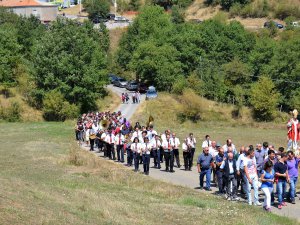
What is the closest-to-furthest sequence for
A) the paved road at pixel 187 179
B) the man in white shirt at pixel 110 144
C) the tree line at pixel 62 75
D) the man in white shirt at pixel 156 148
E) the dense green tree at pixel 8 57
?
1. the paved road at pixel 187 179
2. the man in white shirt at pixel 156 148
3. the man in white shirt at pixel 110 144
4. the tree line at pixel 62 75
5. the dense green tree at pixel 8 57

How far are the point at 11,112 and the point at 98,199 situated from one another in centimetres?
5049

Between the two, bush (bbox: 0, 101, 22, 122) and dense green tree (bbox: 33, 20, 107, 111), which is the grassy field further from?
dense green tree (bbox: 33, 20, 107, 111)

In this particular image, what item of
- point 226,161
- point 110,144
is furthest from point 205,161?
point 110,144

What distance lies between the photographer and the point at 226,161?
67.1ft

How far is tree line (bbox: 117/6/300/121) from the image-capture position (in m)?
76.2

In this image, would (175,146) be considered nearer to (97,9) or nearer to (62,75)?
(62,75)

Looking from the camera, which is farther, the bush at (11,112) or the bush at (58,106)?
the bush at (58,106)

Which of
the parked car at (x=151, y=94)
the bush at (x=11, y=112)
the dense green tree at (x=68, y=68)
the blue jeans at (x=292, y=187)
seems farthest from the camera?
the parked car at (x=151, y=94)

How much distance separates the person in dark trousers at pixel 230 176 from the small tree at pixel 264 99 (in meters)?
53.8

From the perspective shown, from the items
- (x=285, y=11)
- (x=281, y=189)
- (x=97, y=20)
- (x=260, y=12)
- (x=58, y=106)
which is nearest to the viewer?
(x=281, y=189)

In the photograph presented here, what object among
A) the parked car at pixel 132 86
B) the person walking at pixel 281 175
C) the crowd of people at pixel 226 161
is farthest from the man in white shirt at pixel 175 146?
the parked car at pixel 132 86

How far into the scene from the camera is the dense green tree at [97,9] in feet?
427

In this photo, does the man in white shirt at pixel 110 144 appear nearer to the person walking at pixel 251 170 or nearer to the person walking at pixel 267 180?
the person walking at pixel 251 170

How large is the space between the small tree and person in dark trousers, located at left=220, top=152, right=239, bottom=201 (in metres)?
53.8
